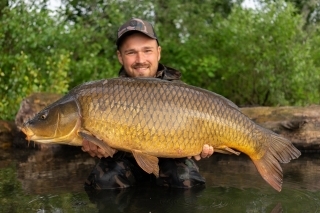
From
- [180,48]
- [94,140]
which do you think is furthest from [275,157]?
[180,48]

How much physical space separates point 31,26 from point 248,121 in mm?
4952

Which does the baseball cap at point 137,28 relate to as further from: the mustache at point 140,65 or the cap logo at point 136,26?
the mustache at point 140,65

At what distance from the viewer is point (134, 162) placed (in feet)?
11.0

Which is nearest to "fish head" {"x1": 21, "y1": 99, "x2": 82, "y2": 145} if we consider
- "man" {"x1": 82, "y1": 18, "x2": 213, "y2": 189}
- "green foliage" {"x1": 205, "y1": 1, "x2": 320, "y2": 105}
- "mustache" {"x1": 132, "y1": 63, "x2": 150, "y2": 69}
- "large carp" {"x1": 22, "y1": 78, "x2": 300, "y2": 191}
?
"large carp" {"x1": 22, "y1": 78, "x2": 300, "y2": 191}

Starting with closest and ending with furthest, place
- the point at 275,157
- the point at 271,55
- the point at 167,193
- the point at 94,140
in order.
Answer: the point at 94,140 → the point at 275,157 → the point at 167,193 → the point at 271,55

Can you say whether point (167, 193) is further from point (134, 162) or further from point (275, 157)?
point (275, 157)

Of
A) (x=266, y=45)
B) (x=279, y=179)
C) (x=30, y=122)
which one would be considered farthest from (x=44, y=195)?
(x=266, y=45)

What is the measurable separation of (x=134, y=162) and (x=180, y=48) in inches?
231

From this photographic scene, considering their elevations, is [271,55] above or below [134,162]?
above

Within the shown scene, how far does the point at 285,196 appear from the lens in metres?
2.95

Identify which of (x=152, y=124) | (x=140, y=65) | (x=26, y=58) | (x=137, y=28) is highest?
(x=26, y=58)

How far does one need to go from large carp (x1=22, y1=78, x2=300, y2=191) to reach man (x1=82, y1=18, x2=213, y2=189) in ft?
2.00

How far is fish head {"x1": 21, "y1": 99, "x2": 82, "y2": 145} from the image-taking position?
100 inches

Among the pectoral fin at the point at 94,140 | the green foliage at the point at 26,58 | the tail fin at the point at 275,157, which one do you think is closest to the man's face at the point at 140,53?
the pectoral fin at the point at 94,140
